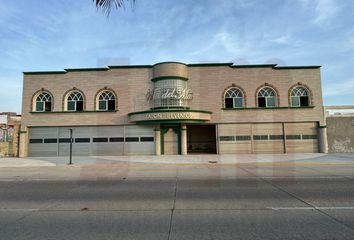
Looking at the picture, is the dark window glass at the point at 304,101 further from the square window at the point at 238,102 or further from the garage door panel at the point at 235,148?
the garage door panel at the point at 235,148

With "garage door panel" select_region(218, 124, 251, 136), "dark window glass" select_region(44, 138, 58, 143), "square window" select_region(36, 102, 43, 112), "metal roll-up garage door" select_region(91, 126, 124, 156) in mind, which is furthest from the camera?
"square window" select_region(36, 102, 43, 112)

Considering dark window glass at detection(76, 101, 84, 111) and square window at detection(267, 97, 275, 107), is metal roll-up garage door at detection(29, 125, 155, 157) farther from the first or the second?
square window at detection(267, 97, 275, 107)

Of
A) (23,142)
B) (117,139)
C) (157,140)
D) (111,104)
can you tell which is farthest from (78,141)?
(157,140)

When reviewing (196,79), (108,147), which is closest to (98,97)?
(108,147)

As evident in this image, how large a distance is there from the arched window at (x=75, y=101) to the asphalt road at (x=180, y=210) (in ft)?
50.8

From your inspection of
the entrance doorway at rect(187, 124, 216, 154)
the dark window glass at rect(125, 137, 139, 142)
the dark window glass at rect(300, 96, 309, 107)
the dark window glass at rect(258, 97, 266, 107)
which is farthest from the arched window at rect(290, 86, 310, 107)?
the dark window glass at rect(125, 137, 139, 142)

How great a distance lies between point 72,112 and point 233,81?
16835 mm

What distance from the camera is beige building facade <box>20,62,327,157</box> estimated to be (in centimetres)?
2305

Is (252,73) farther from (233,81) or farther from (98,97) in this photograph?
(98,97)

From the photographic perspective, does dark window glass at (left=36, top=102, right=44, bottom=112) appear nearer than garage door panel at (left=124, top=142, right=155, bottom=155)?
No

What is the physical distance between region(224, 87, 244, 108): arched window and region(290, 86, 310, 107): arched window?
5.31m

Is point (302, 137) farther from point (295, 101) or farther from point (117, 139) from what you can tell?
point (117, 139)

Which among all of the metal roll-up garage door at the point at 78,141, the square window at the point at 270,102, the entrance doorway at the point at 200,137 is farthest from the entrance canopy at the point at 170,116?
the square window at the point at 270,102

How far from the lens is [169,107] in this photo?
74.0 feet
